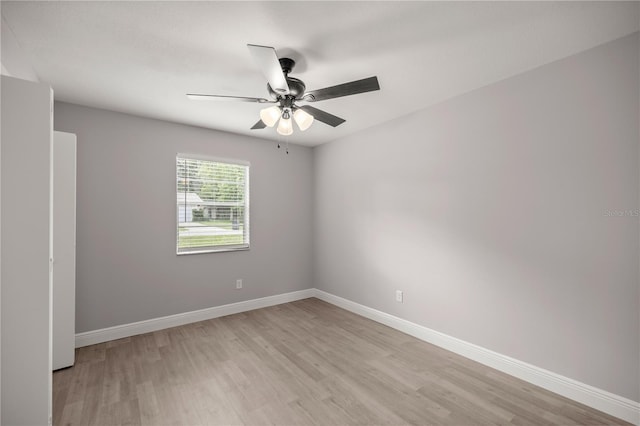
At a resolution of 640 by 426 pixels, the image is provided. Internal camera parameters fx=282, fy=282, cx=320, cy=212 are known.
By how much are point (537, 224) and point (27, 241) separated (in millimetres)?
3369

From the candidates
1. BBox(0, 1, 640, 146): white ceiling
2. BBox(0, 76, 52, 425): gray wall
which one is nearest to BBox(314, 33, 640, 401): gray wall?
BBox(0, 1, 640, 146): white ceiling

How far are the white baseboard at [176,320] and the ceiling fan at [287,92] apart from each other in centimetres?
265

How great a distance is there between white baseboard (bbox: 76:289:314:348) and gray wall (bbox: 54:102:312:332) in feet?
0.23

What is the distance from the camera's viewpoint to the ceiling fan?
1.71m

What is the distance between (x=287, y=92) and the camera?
2041 millimetres

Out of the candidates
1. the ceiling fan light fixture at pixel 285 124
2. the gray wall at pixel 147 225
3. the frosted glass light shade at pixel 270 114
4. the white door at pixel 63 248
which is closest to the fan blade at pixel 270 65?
the frosted glass light shade at pixel 270 114

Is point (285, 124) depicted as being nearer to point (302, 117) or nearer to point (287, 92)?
point (302, 117)

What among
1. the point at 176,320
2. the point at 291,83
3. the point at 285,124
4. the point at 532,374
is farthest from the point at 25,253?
the point at 532,374

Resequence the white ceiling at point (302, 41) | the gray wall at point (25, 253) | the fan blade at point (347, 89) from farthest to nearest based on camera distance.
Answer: the fan blade at point (347, 89) → the white ceiling at point (302, 41) → the gray wall at point (25, 253)

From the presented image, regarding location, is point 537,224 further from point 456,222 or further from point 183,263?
point 183,263

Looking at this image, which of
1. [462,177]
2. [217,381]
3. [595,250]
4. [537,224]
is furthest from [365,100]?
[217,381]

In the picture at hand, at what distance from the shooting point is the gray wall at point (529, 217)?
75.1 inches

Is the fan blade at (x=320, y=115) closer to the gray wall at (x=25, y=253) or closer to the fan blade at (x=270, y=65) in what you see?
the fan blade at (x=270, y=65)

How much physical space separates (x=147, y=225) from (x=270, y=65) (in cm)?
261
